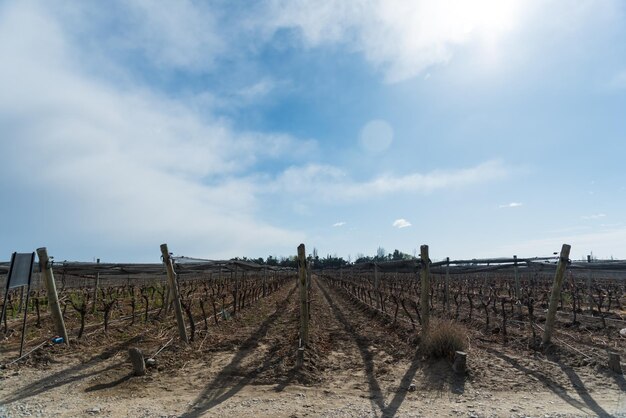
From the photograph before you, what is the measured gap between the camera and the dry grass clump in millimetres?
6289

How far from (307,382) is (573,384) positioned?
3.64 meters

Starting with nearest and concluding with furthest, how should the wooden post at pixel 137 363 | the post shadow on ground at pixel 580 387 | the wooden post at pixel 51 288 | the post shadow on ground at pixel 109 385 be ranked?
Answer: the post shadow on ground at pixel 580 387, the post shadow on ground at pixel 109 385, the wooden post at pixel 137 363, the wooden post at pixel 51 288

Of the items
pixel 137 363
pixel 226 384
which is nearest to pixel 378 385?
pixel 226 384

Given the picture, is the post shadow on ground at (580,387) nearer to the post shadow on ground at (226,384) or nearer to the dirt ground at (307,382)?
the dirt ground at (307,382)

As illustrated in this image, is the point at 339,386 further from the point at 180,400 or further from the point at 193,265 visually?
the point at 193,265

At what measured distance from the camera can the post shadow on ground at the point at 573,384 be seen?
4.50 meters

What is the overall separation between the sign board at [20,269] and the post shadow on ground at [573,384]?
8591 mm

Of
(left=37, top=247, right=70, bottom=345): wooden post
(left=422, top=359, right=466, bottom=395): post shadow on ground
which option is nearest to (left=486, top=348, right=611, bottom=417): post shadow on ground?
(left=422, top=359, right=466, bottom=395): post shadow on ground

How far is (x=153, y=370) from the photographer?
6105mm

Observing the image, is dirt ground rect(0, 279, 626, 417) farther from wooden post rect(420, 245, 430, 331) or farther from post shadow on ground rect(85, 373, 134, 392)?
wooden post rect(420, 245, 430, 331)

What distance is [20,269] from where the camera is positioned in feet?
23.6

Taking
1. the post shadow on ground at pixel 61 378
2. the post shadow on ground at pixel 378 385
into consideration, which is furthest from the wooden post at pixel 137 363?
the post shadow on ground at pixel 378 385

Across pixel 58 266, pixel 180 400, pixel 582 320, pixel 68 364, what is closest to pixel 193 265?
pixel 58 266

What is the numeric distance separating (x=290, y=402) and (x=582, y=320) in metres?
10.4
